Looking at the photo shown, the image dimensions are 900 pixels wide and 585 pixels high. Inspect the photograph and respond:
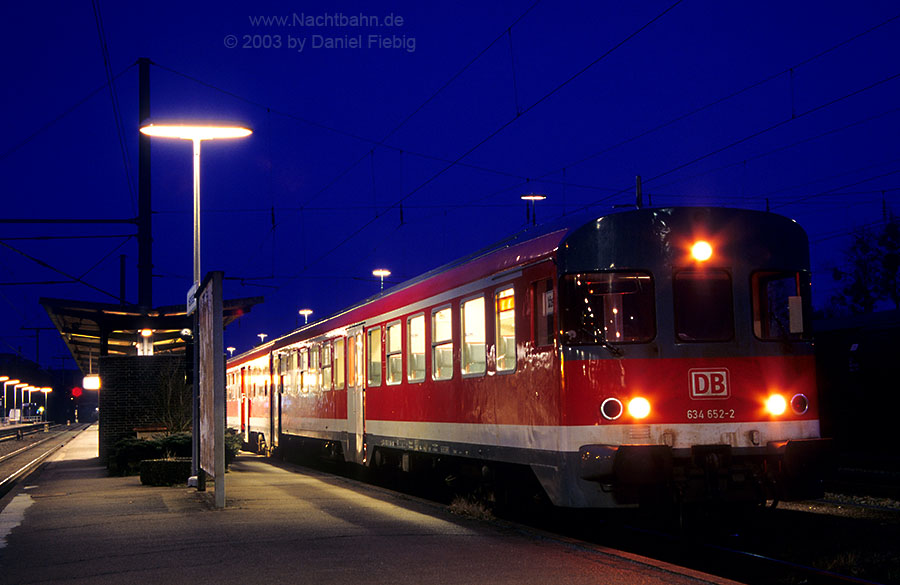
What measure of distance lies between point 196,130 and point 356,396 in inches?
198

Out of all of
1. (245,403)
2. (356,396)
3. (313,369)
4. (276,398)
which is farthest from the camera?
(245,403)

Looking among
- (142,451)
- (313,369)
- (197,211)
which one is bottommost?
(142,451)

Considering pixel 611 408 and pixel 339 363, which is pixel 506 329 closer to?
pixel 611 408

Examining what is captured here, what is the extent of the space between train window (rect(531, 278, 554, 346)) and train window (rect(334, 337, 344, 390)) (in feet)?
29.2

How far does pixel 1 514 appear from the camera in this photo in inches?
536

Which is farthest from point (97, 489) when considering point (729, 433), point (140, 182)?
point (729, 433)

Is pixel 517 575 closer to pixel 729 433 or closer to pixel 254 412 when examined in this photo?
pixel 729 433

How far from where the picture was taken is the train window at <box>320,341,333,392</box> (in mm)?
20469

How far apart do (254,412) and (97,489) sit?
45.5 ft

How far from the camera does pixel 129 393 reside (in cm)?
2395

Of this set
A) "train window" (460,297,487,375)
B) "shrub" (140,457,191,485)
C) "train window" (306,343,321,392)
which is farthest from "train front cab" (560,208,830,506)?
"train window" (306,343,321,392)

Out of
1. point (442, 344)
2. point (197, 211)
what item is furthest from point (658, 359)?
point (197, 211)

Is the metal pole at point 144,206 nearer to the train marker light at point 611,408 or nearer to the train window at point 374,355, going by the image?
the train window at point 374,355

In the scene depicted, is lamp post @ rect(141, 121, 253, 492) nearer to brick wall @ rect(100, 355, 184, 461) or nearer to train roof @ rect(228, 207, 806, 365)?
train roof @ rect(228, 207, 806, 365)
